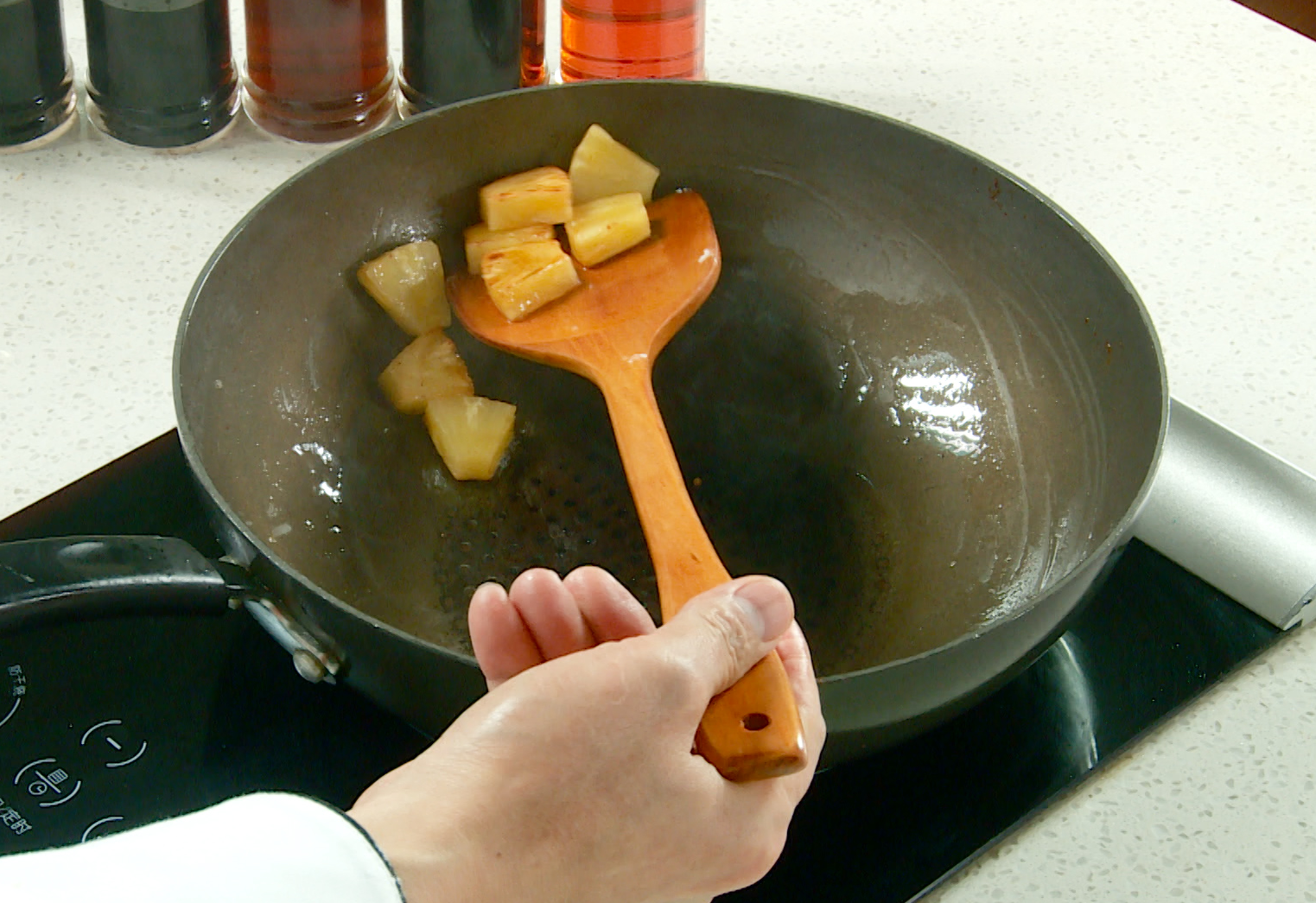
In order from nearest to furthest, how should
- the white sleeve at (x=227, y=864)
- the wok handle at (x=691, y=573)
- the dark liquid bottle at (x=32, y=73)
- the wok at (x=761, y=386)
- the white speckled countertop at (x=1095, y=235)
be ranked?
the white sleeve at (x=227, y=864)
the wok handle at (x=691, y=573)
the white speckled countertop at (x=1095, y=235)
the wok at (x=761, y=386)
the dark liquid bottle at (x=32, y=73)

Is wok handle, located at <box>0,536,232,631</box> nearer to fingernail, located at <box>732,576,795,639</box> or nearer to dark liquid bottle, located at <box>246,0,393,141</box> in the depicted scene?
fingernail, located at <box>732,576,795,639</box>

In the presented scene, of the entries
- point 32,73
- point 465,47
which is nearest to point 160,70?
point 32,73

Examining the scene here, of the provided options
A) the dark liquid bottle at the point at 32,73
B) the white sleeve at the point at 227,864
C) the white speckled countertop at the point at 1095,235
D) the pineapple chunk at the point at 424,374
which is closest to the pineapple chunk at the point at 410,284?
the pineapple chunk at the point at 424,374

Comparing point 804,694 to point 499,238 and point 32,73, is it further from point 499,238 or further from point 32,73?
point 32,73

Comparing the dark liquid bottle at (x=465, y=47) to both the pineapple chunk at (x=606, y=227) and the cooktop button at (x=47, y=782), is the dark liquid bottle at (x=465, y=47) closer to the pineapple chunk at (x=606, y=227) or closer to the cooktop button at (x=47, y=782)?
the pineapple chunk at (x=606, y=227)

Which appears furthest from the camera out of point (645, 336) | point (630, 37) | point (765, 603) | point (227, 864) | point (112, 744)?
point (630, 37)

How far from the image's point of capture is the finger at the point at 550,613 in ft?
1.52

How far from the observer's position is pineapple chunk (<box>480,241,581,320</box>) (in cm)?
73

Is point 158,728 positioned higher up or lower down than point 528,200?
lower down

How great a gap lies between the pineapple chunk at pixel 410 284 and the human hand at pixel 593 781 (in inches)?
12.0

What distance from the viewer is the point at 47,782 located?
54 cm

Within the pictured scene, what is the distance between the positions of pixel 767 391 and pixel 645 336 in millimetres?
98

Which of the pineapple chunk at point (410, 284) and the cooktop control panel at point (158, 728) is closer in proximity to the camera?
the cooktop control panel at point (158, 728)

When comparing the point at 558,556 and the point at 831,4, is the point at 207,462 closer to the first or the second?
the point at 558,556
